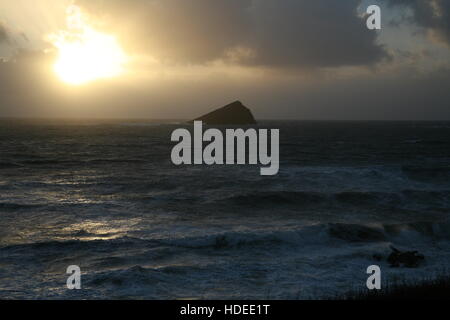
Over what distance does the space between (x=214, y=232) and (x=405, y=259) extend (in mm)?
8645

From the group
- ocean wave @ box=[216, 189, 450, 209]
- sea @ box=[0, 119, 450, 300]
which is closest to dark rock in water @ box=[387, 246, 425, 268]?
sea @ box=[0, 119, 450, 300]

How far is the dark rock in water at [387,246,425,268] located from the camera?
15750 millimetres

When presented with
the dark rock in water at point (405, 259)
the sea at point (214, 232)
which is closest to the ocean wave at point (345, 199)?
the sea at point (214, 232)

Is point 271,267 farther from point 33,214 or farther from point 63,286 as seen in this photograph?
point 33,214

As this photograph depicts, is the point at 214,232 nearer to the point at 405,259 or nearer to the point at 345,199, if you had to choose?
the point at 405,259

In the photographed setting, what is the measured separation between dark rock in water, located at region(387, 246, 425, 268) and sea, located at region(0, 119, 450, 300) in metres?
0.30

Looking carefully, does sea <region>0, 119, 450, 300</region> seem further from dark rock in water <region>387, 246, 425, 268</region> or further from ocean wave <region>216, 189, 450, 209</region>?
dark rock in water <region>387, 246, 425, 268</region>

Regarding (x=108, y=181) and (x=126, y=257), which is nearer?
(x=126, y=257)

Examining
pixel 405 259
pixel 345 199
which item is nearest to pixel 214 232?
pixel 405 259

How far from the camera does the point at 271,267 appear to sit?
1565 cm
